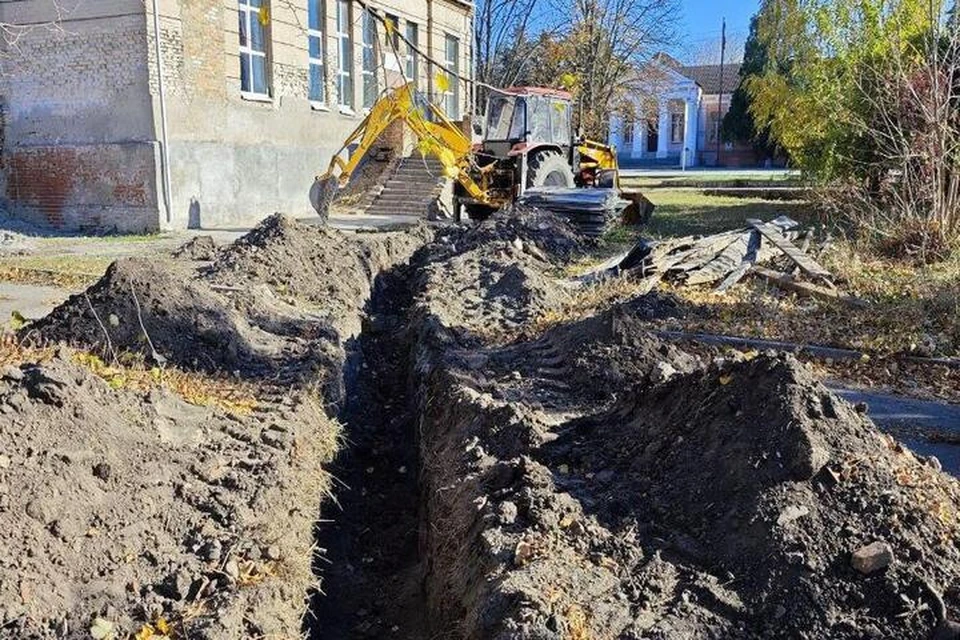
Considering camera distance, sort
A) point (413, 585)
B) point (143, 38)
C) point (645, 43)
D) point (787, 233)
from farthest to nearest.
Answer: point (645, 43), point (143, 38), point (787, 233), point (413, 585)

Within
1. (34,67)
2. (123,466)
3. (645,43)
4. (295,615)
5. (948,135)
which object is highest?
(645,43)

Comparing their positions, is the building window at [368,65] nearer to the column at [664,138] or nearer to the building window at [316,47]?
the building window at [316,47]

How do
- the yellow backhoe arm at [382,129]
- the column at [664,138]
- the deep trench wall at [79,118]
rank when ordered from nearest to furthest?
the yellow backhoe arm at [382,129]
the deep trench wall at [79,118]
the column at [664,138]

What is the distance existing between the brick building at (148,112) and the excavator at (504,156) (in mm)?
1207

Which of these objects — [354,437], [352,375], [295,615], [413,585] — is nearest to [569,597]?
[295,615]

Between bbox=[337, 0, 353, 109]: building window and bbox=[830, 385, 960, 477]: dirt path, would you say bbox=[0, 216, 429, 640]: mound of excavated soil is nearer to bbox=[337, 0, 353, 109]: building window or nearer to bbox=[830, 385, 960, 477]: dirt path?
bbox=[830, 385, 960, 477]: dirt path

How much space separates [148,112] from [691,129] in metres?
43.9

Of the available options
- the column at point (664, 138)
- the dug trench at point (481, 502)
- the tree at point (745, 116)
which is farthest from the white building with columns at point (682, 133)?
the dug trench at point (481, 502)

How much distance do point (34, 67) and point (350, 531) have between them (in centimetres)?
1456

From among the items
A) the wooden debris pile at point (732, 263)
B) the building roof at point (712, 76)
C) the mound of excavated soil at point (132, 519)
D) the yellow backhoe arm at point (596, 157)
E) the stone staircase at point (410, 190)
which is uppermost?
the building roof at point (712, 76)

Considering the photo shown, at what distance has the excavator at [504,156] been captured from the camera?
44.0 feet

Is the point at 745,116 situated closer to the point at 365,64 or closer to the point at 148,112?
the point at 365,64

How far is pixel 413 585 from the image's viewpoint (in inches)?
173

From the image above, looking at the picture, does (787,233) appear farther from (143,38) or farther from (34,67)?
(34,67)
